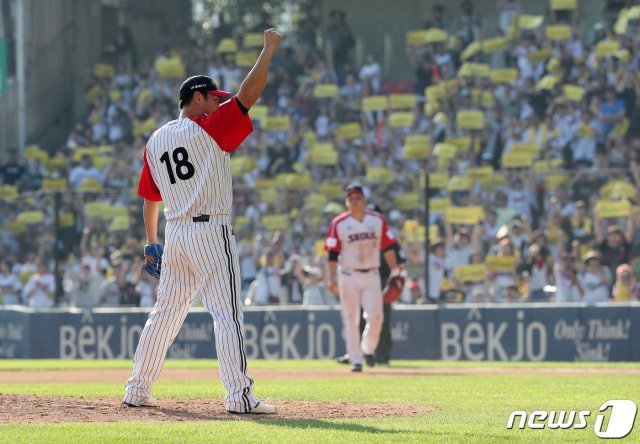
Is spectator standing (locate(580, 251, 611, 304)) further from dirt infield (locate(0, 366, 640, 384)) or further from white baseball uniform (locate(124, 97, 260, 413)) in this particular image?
white baseball uniform (locate(124, 97, 260, 413))

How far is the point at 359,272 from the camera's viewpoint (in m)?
15.6

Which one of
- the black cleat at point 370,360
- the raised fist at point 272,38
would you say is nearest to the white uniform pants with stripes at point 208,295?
the raised fist at point 272,38

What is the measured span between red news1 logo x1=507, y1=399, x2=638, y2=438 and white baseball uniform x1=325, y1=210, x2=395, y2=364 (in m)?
6.56

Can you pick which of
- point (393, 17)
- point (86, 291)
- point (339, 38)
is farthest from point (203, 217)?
point (393, 17)

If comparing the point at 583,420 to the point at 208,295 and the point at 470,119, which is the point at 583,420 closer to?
the point at 208,295

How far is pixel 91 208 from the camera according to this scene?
2208 centimetres

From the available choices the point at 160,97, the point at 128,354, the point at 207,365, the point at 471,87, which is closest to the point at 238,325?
the point at 207,365

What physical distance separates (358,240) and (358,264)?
296 mm

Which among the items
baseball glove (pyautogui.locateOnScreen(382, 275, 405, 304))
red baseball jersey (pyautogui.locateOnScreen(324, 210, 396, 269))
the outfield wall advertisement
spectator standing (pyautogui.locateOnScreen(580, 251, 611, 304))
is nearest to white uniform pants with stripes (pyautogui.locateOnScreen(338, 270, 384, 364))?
red baseball jersey (pyautogui.locateOnScreen(324, 210, 396, 269))

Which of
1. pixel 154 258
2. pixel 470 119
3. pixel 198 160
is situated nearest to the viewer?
pixel 198 160

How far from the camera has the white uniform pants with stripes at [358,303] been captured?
1545 centimetres

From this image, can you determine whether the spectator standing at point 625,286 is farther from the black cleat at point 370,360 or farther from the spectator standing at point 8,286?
the spectator standing at point 8,286

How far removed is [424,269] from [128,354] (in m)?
5.62

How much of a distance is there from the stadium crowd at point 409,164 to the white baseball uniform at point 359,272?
407 cm
